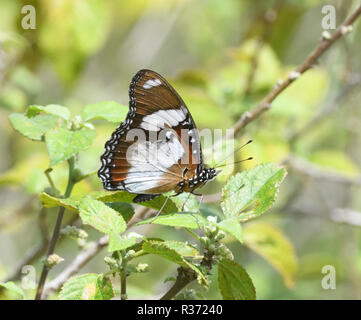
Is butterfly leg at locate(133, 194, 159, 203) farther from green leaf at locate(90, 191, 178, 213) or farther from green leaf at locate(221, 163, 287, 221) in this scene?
green leaf at locate(221, 163, 287, 221)

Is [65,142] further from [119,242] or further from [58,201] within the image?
[119,242]

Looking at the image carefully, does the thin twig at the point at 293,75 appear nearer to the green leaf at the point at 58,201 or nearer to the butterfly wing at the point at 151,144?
the butterfly wing at the point at 151,144

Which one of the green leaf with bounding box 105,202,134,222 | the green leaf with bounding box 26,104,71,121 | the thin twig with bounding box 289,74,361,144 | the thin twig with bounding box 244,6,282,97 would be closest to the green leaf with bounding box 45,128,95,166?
the green leaf with bounding box 26,104,71,121

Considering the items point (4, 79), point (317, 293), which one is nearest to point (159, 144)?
point (4, 79)

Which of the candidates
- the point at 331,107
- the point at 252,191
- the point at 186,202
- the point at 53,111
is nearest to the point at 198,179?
the point at 186,202

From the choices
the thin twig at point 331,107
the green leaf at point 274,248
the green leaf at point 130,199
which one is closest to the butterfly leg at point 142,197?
the green leaf at point 130,199
